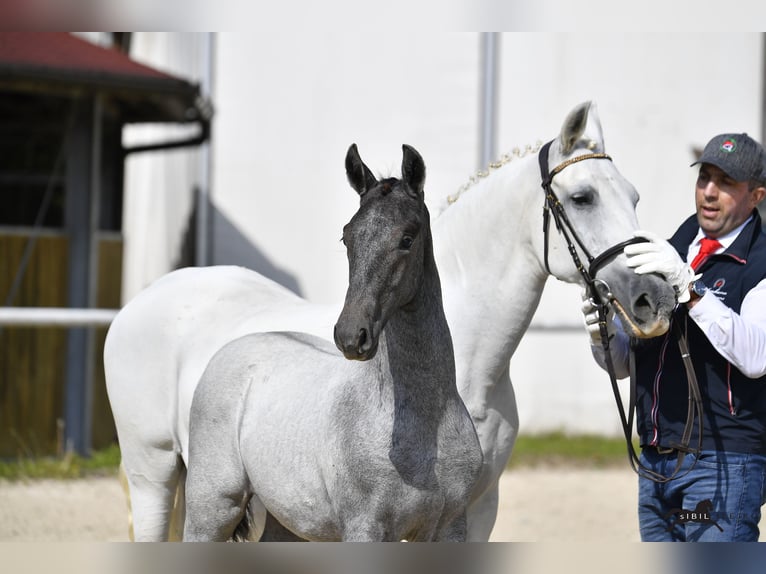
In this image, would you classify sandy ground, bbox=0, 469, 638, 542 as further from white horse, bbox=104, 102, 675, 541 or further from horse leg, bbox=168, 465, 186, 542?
white horse, bbox=104, 102, 675, 541

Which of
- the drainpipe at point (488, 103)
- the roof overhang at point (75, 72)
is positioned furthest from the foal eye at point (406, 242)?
the drainpipe at point (488, 103)

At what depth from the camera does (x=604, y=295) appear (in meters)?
2.65

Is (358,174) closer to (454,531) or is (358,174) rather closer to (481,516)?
(454,531)

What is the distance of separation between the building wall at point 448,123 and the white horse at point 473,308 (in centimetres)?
512

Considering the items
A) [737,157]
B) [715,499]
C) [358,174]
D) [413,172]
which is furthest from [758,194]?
[358,174]

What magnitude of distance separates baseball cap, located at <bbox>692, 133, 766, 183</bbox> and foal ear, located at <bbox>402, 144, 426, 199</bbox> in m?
0.83

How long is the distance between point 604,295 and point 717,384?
0.39 metres

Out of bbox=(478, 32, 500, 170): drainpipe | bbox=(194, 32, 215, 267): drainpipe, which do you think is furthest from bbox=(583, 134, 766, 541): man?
bbox=(194, 32, 215, 267): drainpipe

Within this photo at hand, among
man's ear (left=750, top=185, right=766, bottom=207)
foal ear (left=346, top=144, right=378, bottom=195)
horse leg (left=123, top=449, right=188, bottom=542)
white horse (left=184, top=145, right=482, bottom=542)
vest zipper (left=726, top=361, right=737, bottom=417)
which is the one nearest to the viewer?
white horse (left=184, top=145, right=482, bottom=542)

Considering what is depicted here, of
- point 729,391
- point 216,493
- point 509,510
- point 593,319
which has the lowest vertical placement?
point 509,510

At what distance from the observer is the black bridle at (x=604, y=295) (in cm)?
256

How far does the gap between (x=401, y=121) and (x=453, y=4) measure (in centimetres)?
753

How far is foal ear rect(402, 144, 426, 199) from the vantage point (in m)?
2.18

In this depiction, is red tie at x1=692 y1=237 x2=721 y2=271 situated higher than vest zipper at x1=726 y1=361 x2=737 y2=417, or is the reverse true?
red tie at x1=692 y1=237 x2=721 y2=271
